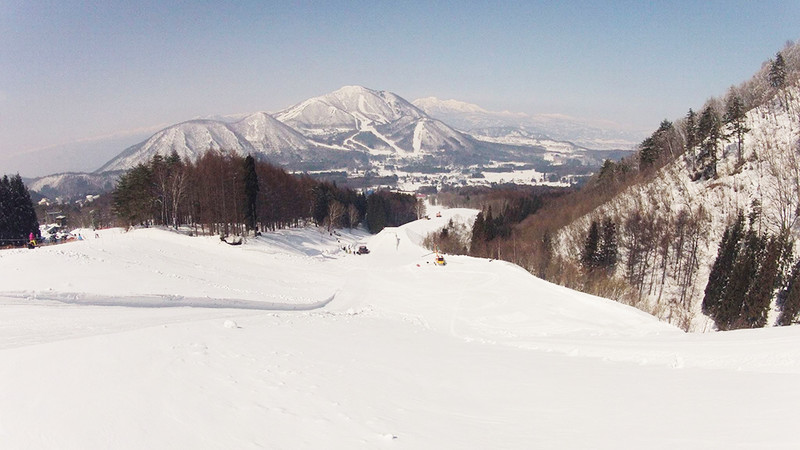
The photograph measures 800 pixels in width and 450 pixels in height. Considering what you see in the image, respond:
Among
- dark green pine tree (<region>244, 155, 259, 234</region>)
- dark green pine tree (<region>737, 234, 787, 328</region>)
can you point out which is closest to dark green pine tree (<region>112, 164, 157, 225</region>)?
dark green pine tree (<region>244, 155, 259, 234</region>)

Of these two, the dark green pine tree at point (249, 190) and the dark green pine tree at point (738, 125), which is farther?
the dark green pine tree at point (738, 125)

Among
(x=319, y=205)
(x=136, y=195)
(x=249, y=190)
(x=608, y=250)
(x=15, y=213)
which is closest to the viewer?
(x=136, y=195)

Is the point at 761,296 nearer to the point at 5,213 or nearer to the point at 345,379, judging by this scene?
the point at 345,379

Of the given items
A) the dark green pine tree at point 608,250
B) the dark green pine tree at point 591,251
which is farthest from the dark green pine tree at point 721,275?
the dark green pine tree at point 591,251

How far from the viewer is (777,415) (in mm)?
5652

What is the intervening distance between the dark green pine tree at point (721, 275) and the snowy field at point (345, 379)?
26.4m

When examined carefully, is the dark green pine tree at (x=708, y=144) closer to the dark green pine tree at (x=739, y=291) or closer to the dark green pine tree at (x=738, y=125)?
the dark green pine tree at (x=738, y=125)

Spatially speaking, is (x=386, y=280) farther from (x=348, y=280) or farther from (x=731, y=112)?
(x=731, y=112)

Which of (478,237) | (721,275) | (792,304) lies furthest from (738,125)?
(478,237)

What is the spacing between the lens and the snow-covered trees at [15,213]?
45.5 meters

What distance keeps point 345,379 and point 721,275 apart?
43565 millimetres

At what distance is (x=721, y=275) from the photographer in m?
37.7

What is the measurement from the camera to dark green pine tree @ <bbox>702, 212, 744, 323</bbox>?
122 feet

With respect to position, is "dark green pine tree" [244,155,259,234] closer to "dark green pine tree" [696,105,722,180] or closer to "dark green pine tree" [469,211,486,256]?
"dark green pine tree" [469,211,486,256]
